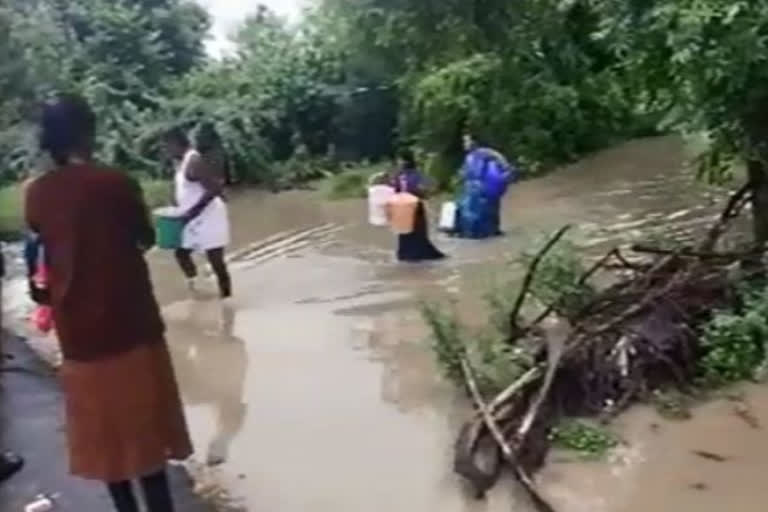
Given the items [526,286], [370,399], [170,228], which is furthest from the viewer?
[170,228]

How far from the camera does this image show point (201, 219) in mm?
9688

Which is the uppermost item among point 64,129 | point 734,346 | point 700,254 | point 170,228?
point 64,129

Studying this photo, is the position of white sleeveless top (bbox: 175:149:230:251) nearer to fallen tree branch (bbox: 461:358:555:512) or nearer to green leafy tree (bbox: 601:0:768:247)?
green leafy tree (bbox: 601:0:768:247)

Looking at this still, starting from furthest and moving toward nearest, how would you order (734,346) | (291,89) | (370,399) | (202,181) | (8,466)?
(291,89)
(202,181)
(370,399)
(734,346)
(8,466)

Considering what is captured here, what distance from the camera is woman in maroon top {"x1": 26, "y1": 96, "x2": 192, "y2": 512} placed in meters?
4.56

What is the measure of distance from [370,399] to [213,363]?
146 centimetres

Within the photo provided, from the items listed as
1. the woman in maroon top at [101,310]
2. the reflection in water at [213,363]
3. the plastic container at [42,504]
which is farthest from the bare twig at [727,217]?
the woman in maroon top at [101,310]

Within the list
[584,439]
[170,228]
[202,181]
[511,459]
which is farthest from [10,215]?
[511,459]

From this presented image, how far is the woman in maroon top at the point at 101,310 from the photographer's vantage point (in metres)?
4.56

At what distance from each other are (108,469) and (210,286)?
253 inches

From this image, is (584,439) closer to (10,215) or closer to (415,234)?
(415,234)

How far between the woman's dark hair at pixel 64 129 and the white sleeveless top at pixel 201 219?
4947 millimetres

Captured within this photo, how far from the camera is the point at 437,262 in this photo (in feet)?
38.6

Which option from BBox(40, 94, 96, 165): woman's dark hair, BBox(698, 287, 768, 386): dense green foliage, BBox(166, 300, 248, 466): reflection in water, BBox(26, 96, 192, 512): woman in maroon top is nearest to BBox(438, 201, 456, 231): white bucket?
BBox(166, 300, 248, 466): reflection in water
